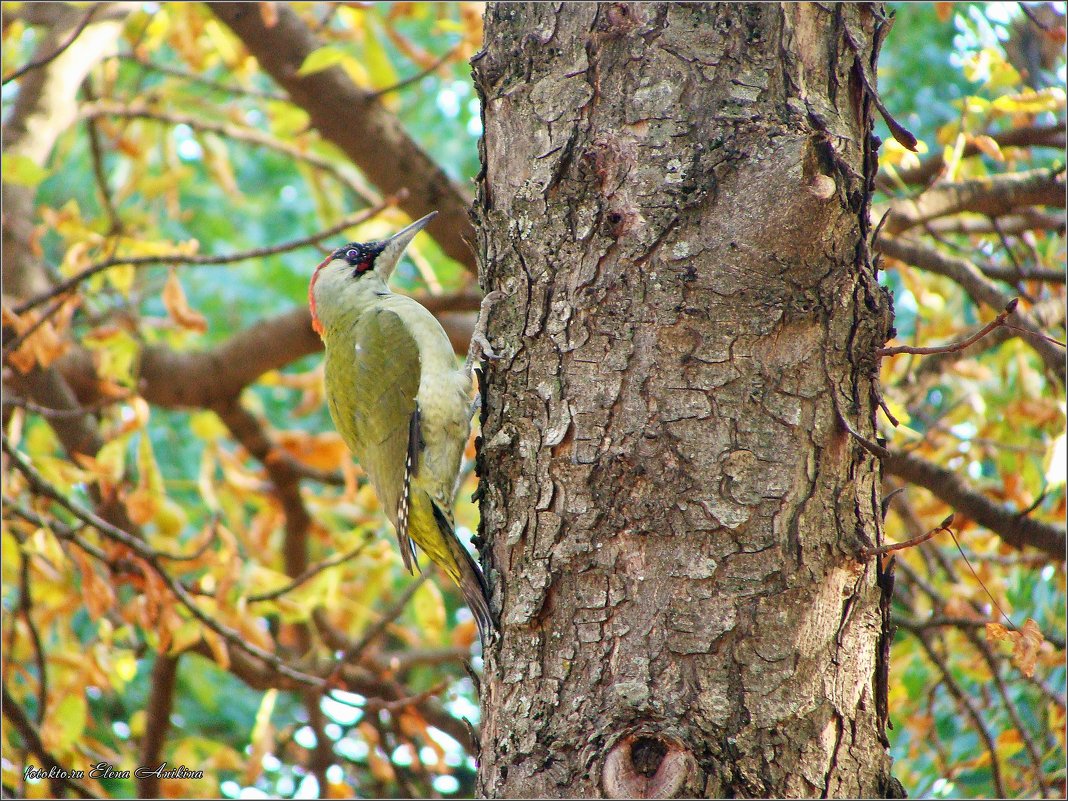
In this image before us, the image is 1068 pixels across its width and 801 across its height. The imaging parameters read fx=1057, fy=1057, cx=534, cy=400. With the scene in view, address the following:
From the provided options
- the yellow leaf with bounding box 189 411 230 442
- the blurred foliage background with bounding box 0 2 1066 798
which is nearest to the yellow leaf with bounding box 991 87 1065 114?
the blurred foliage background with bounding box 0 2 1066 798

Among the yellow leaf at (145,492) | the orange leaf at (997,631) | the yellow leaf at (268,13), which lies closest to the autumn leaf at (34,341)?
the yellow leaf at (145,492)

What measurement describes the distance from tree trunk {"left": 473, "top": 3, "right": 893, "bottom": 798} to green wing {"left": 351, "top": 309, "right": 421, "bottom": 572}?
1.52m

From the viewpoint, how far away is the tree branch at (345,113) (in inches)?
179

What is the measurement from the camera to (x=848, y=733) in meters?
1.84

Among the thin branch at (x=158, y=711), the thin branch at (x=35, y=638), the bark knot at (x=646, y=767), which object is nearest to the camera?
the bark knot at (x=646, y=767)

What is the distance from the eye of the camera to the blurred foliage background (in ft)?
13.0

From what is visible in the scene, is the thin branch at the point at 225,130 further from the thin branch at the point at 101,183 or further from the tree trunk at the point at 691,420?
the tree trunk at the point at 691,420

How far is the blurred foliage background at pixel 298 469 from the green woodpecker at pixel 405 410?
16.7 inches

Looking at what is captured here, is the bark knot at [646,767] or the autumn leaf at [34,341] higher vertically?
the autumn leaf at [34,341]

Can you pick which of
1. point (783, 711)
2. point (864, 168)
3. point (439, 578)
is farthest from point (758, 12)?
point (439, 578)

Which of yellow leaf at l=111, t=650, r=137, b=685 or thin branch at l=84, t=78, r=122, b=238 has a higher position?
thin branch at l=84, t=78, r=122, b=238

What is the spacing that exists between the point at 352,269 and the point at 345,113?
26.5 inches

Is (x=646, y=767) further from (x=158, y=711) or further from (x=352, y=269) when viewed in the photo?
(x=158, y=711)

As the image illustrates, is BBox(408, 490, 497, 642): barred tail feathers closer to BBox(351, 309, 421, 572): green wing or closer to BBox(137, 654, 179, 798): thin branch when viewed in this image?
BBox(351, 309, 421, 572): green wing
